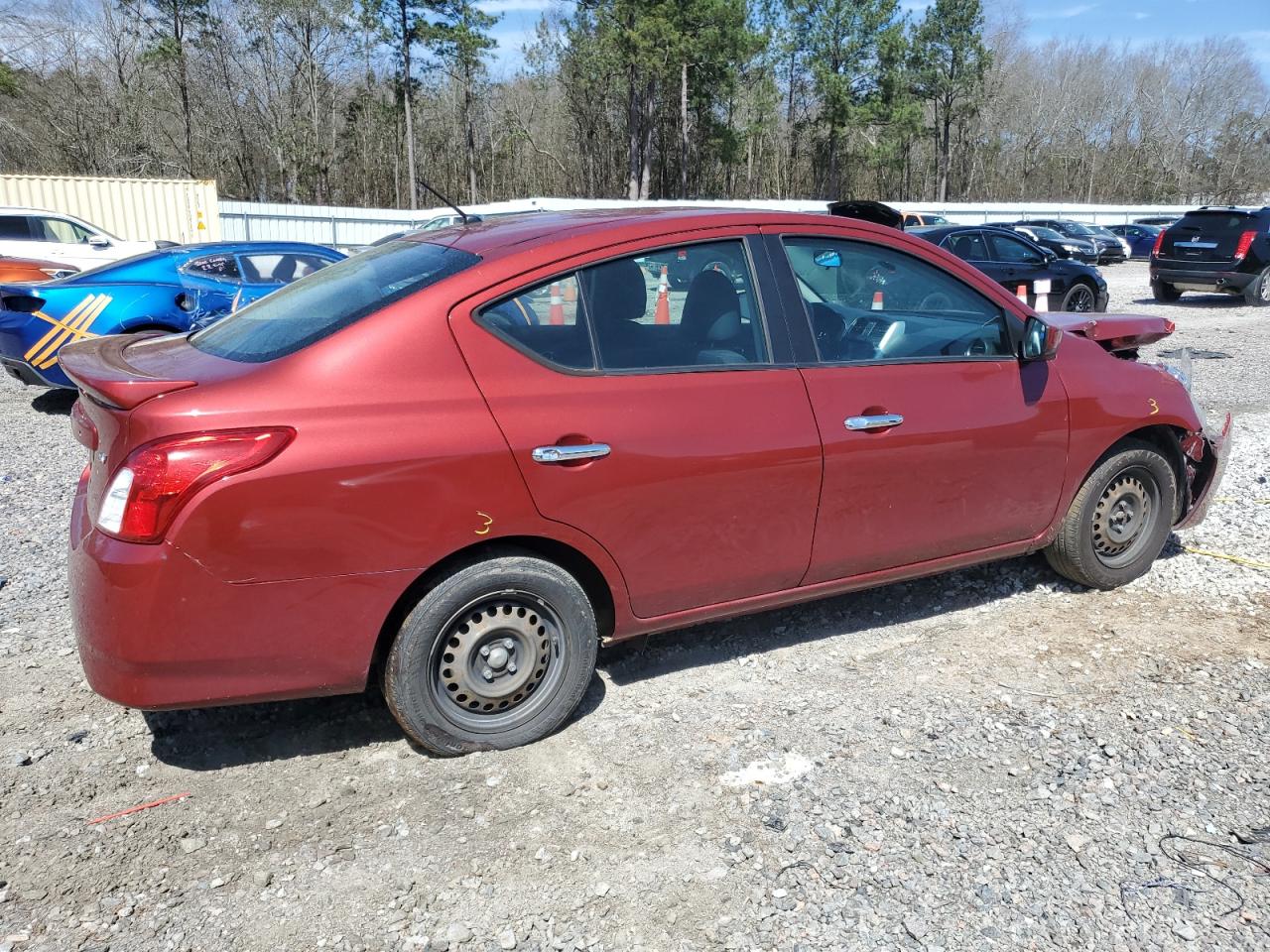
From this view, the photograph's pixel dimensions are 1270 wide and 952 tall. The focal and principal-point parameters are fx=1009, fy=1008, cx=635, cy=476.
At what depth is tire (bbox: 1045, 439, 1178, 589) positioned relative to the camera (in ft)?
14.8

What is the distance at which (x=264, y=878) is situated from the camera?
2768 mm

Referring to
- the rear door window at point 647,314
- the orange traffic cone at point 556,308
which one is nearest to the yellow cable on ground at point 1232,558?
the rear door window at point 647,314

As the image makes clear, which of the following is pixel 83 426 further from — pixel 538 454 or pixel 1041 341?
pixel 1041 341


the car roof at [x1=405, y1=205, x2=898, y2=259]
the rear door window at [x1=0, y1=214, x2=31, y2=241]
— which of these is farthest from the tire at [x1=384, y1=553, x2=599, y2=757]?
the rear door window at [x1=0, y1=214, x2=31, y2=241]

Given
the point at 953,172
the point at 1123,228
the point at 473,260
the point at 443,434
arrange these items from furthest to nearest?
1. the point at 953,172
2. the point at 1123,228
3. the point at 473,260
4. the point at 443,434

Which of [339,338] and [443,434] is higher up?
[339,338]

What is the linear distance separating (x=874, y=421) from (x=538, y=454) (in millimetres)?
1340

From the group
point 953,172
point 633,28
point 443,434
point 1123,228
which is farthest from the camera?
point 953,172

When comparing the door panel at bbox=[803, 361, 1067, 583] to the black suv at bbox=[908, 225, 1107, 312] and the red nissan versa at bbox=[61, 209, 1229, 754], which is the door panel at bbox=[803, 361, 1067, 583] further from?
the black suv at bbox=[908, 225, 1107, 312]

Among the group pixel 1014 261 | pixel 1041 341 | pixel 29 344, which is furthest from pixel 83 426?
pixel 1014 261

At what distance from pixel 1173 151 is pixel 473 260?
8435cm

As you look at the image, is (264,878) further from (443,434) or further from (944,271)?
(944,271)

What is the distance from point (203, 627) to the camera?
9.34 ft

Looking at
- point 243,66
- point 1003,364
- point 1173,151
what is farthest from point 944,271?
point 1173,151
